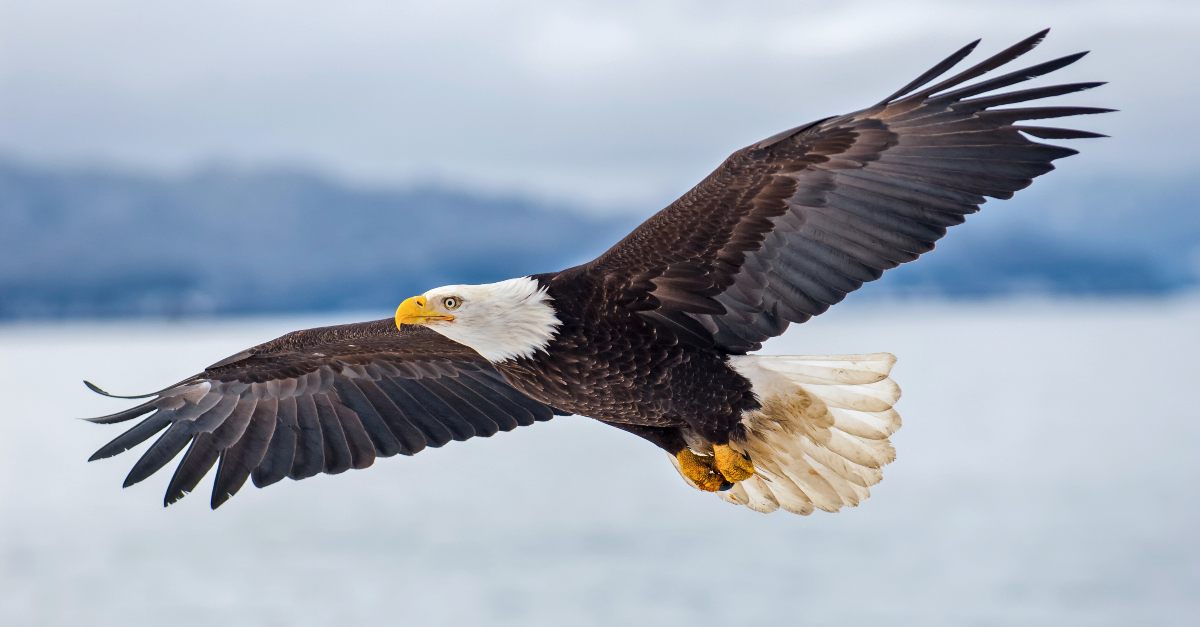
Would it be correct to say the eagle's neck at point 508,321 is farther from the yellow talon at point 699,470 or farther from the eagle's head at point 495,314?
the yellow talon at point 699,470

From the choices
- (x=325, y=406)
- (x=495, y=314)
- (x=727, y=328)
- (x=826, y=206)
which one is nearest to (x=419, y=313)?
(x=495, y=314)

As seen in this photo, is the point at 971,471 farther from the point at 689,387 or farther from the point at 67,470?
the point at 689,387

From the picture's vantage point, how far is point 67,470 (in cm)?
2473

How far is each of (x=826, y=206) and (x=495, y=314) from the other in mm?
1377

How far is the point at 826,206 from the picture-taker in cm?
578

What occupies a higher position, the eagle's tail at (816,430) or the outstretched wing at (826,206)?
the outstretched wing at (826,206)

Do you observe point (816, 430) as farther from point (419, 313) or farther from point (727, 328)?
point (419, 313)

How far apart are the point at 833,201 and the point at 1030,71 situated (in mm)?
900

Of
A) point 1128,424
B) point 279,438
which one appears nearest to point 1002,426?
point 1128,424

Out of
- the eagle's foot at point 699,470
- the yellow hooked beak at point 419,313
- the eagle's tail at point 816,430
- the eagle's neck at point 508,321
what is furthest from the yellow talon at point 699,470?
the yellow hooked beak at point 419,313

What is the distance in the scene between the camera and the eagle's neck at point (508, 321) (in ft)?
19.6

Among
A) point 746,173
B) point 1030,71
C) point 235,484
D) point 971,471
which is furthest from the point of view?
point 971,471

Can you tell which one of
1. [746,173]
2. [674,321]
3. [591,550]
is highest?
[746,173]

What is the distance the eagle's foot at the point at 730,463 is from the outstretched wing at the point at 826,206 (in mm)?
672
